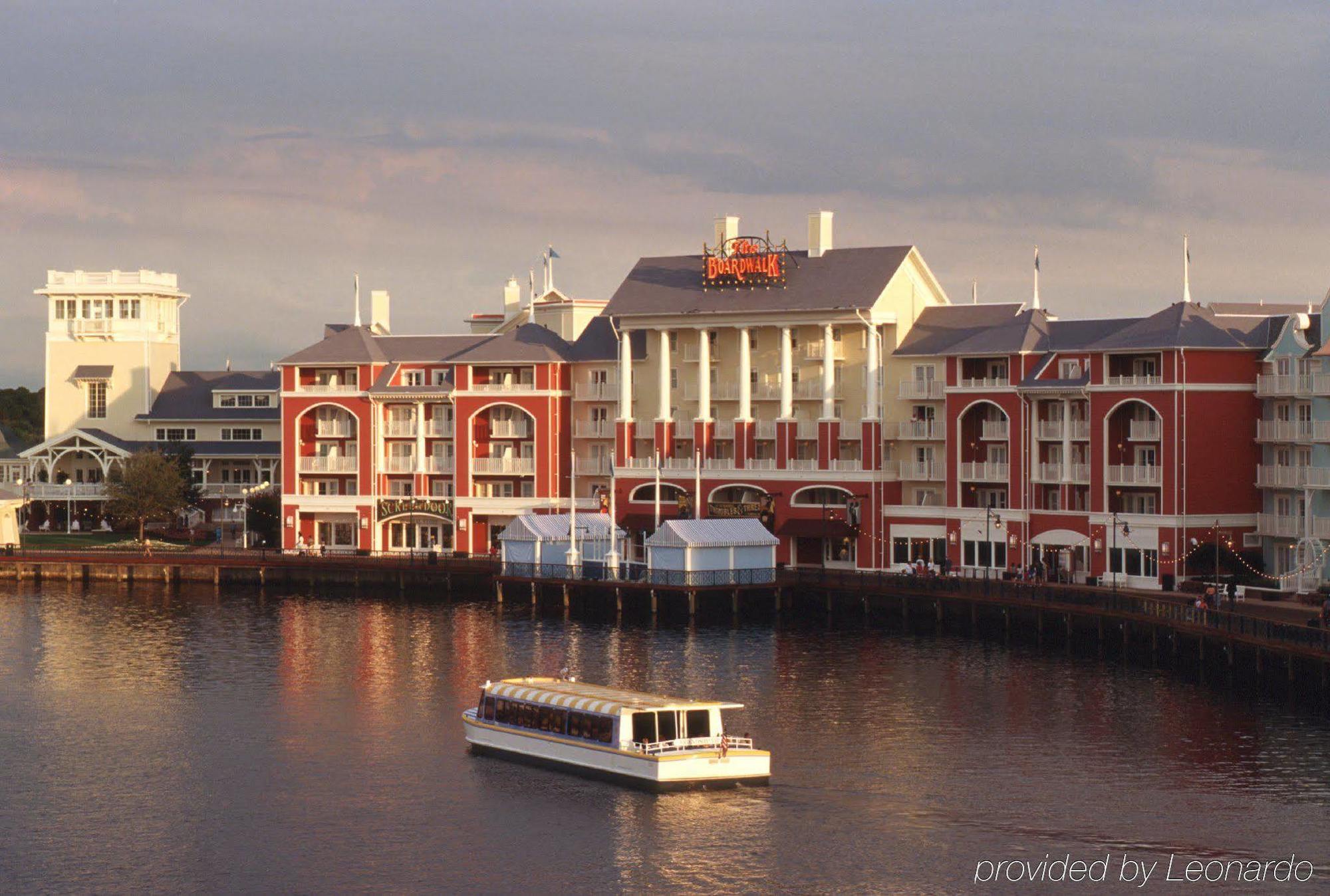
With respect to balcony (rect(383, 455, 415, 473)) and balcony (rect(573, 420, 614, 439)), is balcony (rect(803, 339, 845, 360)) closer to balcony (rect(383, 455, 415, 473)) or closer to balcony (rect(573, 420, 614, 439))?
balcony (rect(573, 420, 614, 439))

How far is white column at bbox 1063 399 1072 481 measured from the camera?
378 feet

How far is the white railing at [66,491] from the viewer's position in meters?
164

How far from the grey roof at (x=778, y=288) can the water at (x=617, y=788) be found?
106 ft

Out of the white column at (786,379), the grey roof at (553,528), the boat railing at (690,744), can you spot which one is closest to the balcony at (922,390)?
the white column at (786,379)

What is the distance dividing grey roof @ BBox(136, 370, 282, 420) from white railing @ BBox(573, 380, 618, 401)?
133ft

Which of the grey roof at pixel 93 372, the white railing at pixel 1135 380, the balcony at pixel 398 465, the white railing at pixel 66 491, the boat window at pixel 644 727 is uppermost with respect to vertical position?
the grey roof at pixel 93 372

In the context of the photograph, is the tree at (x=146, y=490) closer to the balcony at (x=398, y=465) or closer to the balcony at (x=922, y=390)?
the balcony at (x=398, y=465)

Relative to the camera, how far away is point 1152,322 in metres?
114

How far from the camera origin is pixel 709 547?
117 m

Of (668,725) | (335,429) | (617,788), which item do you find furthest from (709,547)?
(617,788)

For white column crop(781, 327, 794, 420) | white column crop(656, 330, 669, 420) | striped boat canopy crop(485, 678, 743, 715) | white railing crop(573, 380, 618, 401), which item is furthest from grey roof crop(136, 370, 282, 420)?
striped boat canopy crop(485, 678, 743, 715)

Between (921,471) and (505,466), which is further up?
(505,466)

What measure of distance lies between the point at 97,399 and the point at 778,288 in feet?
230

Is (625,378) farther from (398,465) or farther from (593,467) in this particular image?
(398,465)
